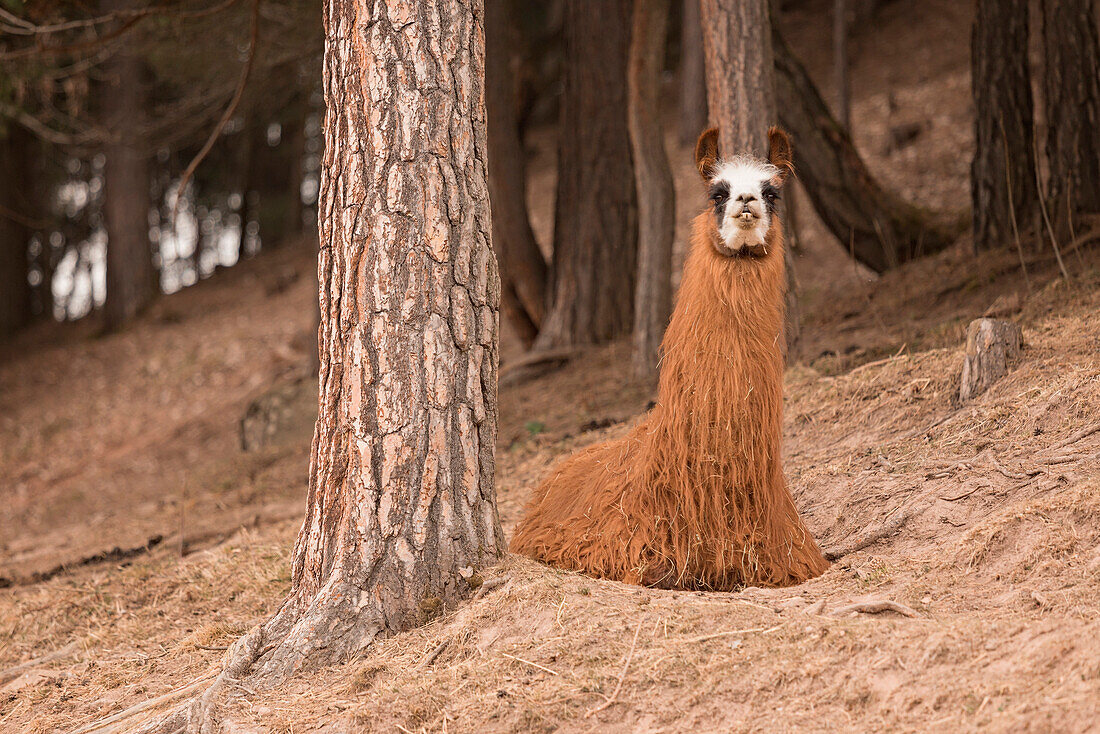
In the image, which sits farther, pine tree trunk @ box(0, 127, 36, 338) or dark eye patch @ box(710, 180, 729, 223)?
pine tree trunk @ box(0, 127, 36, 338)

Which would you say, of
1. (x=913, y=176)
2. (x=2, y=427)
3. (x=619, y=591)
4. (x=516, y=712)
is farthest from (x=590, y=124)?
(x=2, y=427)

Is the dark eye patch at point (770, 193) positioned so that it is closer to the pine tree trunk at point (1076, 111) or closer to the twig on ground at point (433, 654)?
the twig on ground at point (433, 654)

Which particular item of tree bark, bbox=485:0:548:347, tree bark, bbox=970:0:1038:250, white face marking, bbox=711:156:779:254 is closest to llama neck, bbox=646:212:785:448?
white face marking, bbox=711:156:779:254

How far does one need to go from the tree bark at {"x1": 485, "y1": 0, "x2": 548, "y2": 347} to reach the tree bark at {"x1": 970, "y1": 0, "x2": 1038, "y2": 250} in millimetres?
4965

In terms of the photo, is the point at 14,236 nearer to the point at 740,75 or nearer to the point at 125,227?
the point at 125,227

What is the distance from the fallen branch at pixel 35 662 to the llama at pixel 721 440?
9.10 feet

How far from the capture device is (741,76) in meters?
7.37

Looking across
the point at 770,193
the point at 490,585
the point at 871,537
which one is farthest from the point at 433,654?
the point at 770,193

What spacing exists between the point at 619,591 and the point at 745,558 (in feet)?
1.94

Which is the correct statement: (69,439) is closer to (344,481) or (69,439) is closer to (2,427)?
(2,427)

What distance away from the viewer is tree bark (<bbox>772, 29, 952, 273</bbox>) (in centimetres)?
973

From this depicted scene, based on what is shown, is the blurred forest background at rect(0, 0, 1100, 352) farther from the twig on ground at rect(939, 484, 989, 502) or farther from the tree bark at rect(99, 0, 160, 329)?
the twig on ground at rect(939, 484, 989, 502)

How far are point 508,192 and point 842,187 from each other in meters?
3.72

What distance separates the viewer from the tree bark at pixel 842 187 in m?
9.73
